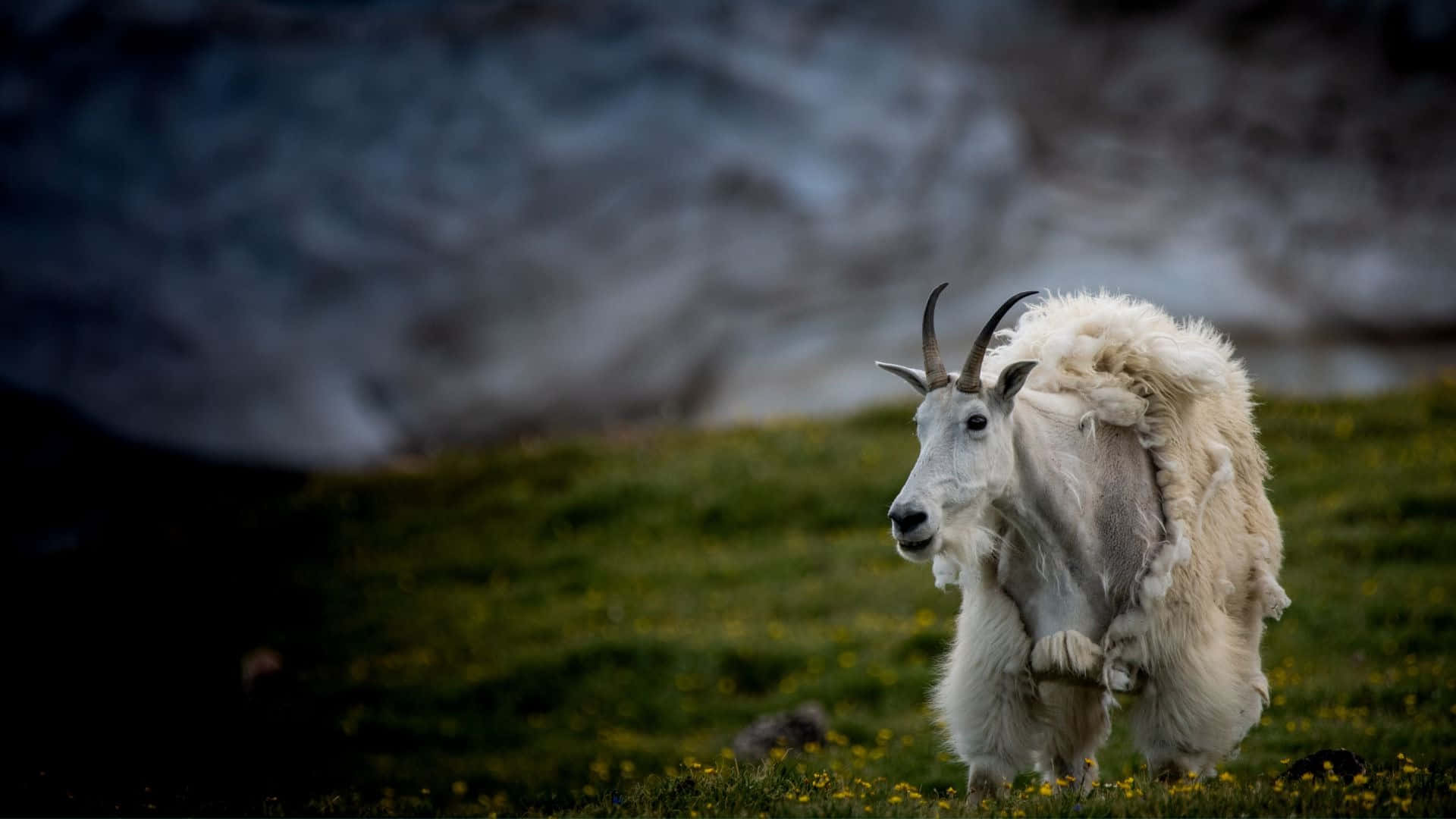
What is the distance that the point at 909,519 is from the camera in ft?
20.0

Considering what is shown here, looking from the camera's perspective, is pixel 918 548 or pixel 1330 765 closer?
pixel 918 548

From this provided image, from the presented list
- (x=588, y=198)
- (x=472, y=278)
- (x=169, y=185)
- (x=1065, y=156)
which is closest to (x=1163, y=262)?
(x=1065, y=156)

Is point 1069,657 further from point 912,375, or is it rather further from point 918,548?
point 912,375

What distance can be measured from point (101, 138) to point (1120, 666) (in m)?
25.7

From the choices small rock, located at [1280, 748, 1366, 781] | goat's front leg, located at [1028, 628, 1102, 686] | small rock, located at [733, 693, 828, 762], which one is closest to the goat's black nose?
goat's front leg, located at [1028, 628, 1102, 686]

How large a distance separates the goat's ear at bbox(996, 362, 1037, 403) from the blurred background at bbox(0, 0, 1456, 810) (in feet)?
58.8

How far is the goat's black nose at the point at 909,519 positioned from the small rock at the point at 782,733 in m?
4.28

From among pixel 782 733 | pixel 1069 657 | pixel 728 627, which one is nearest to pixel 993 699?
pixel 1069 657

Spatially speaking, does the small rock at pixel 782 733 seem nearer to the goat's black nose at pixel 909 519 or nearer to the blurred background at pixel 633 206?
the goat's black nose at pixel 909 519

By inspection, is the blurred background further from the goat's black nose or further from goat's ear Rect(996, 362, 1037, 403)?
the goat's black nose

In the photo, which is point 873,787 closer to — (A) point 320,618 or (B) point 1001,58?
(A) point 320,618

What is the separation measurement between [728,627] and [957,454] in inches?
327

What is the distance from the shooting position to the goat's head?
6.14m

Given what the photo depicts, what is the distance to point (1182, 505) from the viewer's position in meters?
6.72
